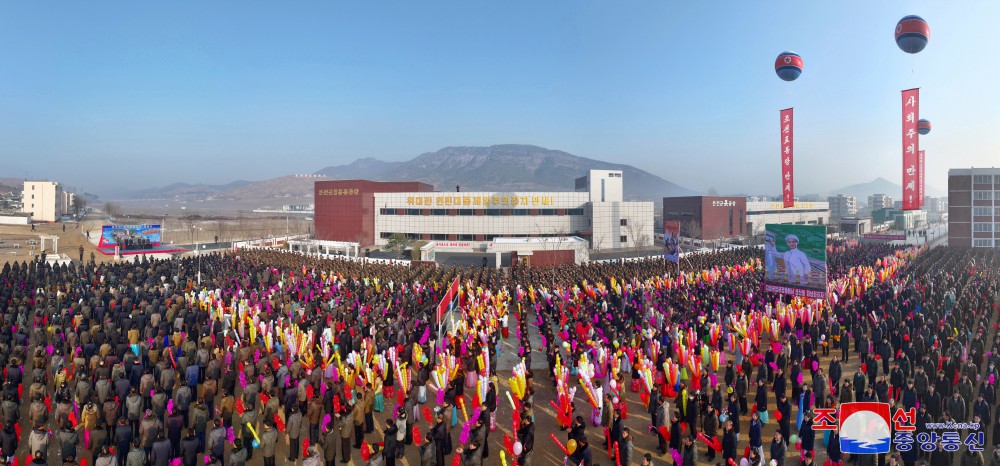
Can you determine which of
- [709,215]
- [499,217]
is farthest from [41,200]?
[709,215]

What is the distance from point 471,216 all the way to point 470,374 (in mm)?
40840

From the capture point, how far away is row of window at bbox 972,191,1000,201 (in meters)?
44.2

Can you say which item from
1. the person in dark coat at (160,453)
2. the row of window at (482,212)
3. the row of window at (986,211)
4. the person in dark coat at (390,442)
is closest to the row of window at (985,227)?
the row of window at (986,211)

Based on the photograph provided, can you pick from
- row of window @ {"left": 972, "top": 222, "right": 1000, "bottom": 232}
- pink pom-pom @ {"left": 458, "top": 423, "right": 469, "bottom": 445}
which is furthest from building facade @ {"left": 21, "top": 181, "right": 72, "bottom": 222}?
row of window @ {"left": 972, "top": 222, "right": 1000, "bottom": 232}

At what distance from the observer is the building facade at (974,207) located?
4422 centimetres

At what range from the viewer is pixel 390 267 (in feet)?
96.4

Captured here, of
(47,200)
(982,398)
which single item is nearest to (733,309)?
(982,398)

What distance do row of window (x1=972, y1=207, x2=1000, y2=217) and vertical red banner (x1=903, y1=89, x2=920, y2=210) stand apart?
2187cm

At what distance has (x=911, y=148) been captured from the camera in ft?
94.1

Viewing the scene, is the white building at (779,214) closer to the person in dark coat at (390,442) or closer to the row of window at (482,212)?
the row of window at (482,212)

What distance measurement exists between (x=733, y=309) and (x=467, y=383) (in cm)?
999

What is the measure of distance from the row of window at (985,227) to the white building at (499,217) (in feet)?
85.8

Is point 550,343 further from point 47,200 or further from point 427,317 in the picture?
point 47,200

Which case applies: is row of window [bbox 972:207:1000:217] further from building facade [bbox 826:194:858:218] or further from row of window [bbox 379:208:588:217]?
building facade [bbox 826:194:858:218]
